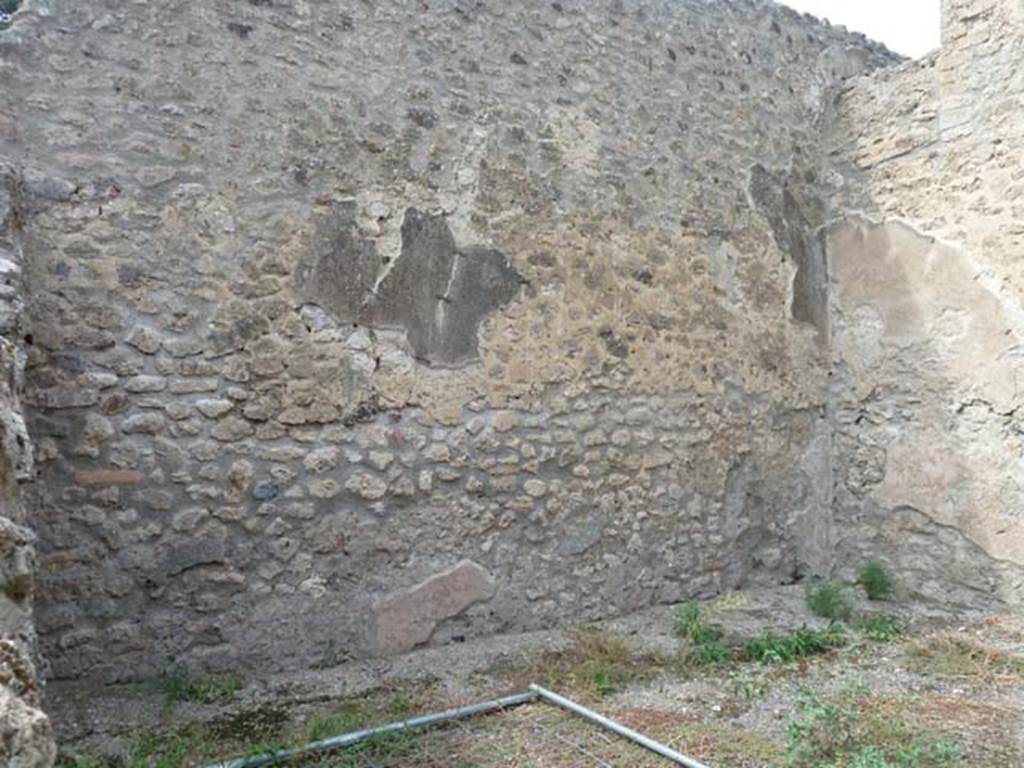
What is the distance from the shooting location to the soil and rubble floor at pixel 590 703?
2.68m

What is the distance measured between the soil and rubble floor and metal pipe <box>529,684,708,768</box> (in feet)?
0.11

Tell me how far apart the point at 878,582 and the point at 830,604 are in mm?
665

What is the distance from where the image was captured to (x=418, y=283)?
387cm

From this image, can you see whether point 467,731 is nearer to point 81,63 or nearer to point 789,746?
point 789,746

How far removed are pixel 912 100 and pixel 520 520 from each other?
138 inches

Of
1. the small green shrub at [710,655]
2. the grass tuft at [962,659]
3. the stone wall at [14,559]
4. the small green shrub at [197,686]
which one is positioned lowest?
the small green shrub at [197,686]

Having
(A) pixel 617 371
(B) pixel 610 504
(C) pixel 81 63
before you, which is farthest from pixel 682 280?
(C) pixel 81 63

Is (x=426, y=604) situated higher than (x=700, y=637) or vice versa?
(x=426, y=604)

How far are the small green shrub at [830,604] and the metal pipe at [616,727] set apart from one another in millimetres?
1922

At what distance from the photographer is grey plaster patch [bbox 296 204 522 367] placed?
3.66m

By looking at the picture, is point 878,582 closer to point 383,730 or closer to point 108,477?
point 383,730

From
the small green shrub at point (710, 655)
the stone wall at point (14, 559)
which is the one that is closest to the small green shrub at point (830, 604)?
the small green shrub at point (710, 655)

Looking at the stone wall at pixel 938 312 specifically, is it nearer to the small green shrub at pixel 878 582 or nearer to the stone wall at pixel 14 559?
the small green shrub at pixel 878 582

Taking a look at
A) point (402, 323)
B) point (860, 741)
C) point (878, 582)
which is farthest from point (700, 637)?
point (402, 323)
